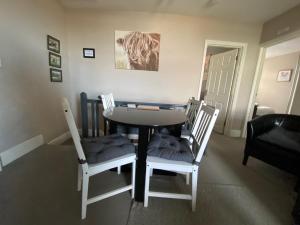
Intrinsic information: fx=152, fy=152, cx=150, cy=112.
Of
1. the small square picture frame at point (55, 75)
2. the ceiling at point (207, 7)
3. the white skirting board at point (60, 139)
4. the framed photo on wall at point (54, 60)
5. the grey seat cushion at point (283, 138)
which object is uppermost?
the ceiling at point (207, 7)

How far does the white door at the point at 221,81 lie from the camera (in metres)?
3.35

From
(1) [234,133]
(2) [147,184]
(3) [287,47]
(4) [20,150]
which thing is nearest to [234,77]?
(1) [234,133]

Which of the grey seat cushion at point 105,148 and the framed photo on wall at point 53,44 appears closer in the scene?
the grey seat cushion at point 105,148

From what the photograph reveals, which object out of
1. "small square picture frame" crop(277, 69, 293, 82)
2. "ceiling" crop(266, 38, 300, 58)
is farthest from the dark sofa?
"small square picture frame" crop(277, 69, 293, 82)

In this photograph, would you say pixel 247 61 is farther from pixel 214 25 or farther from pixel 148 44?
pixel 148 44

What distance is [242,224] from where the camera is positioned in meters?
1.22

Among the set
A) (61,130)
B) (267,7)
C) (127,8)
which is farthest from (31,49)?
(267,7)

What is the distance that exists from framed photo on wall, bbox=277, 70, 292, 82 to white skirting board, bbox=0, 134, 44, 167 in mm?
6991

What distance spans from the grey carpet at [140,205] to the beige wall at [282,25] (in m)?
2.28

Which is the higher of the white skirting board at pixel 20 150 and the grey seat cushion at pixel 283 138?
the grey seat cushion at pixel 283 138

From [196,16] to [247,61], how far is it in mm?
1404

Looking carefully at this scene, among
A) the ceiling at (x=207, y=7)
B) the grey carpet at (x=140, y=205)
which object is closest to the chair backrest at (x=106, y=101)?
the grey carpet at (x=140, y=205)

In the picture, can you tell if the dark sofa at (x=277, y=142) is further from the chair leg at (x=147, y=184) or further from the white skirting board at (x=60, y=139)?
the white skirting board at (x=60, y=139)

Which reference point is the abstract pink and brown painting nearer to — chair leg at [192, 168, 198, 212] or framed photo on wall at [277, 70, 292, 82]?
chair leg at [192, 168, 198, 212]
